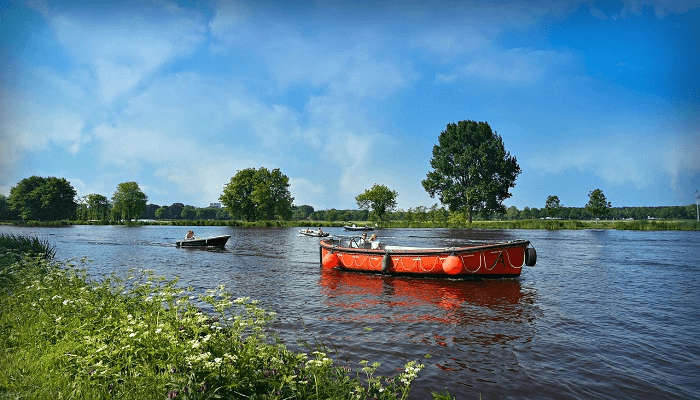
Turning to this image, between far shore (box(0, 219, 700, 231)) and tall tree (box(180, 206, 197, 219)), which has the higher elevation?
tall tree (box(180, 206, 197, 219))

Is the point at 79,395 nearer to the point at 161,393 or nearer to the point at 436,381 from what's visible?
the point at 161,393

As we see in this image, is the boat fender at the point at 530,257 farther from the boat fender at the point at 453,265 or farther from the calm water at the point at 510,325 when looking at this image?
the boat fender at the point at 453,265

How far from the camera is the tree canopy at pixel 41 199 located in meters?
99.9

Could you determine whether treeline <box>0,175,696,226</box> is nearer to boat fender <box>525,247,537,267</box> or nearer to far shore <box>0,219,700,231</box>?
far shore <box>0,219,700,231</box>

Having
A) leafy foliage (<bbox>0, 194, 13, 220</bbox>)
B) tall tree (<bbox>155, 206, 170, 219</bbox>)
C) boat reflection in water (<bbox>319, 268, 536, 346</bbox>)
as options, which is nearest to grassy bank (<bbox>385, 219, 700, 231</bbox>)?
boat reflection in water (<bbox>319, 268, 536, 346</bbox>)

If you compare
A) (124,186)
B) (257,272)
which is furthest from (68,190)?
(257,272)

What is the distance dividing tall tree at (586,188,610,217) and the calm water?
67.7 metres

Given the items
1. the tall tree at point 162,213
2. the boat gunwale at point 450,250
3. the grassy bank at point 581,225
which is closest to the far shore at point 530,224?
the grassy bank at point 581,225

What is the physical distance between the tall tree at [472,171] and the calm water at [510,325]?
53.6 meters

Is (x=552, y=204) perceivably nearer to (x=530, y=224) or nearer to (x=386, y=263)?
(x=530, y=224)

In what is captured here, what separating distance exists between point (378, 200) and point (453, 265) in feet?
249

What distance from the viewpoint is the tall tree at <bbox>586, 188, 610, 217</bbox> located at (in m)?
77.9

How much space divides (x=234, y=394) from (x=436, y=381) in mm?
3670

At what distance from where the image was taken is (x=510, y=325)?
9625 millimetres
